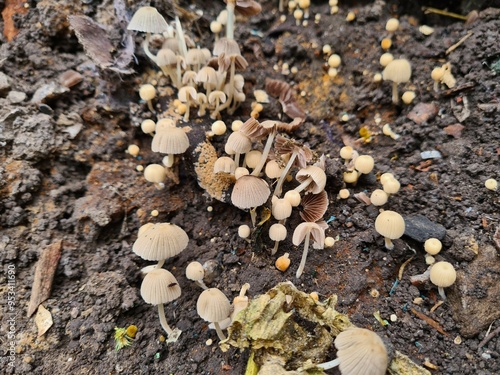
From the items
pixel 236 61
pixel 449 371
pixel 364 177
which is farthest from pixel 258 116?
pixel 449 371

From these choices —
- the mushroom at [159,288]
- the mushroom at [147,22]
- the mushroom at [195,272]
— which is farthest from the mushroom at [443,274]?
the mushroom at [147,22]

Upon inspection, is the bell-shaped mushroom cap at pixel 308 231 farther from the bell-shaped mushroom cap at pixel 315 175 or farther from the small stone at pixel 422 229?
the small stone at pixel 422 229

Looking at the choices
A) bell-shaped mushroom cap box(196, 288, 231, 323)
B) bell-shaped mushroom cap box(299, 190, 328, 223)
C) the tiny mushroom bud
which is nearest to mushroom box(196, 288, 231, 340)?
bell-shaped mushroom cap box(196, 288, 231, 323)

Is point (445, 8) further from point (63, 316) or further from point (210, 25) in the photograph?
point (63, 316)

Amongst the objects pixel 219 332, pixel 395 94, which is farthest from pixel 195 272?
pixel 395 94

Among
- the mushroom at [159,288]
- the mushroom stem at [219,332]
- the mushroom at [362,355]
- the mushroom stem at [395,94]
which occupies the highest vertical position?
the mushroom stem at [395,94]

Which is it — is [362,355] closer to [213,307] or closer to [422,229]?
[213,307]
